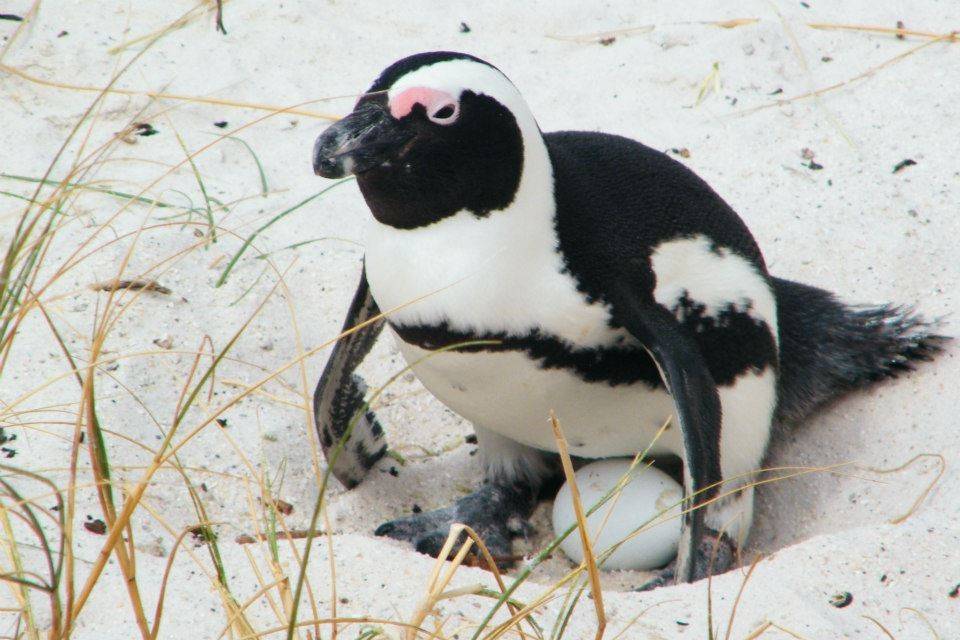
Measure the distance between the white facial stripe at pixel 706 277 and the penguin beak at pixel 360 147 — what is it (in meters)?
0.44

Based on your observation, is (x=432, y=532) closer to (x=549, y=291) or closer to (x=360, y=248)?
(x=549, y=291)

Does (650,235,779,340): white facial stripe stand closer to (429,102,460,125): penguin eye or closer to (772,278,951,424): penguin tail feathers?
(772,278,951,424): penguin tail feathers

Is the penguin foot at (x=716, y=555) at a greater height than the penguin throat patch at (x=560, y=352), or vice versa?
the penguin throat patch at (x=560, y=352)

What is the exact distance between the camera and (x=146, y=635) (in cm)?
121

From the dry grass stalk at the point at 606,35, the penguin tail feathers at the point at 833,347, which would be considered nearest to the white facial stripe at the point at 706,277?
the penguin tail feathers at the point at 833,347

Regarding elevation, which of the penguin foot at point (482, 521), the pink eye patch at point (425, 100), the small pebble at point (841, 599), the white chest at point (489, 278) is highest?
the pink eye patch at point (425, 100)

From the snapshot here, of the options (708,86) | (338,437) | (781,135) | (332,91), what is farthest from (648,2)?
(338,437)

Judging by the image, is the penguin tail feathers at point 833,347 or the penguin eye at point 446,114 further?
the penguin tail feathers at point 833,347

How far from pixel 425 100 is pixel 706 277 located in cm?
55

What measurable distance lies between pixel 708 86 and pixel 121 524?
7.23 ft

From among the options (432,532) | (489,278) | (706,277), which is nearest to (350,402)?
(432,532)

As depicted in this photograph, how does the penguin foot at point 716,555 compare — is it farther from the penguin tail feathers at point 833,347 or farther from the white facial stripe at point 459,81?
the white facial stripe at point 459,81

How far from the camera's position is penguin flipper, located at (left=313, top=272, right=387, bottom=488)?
209 centimetres

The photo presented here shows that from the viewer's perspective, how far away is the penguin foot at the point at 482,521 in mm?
2047
